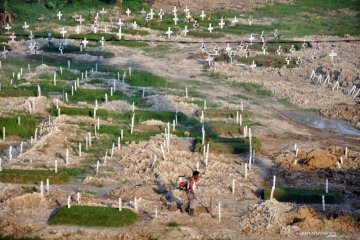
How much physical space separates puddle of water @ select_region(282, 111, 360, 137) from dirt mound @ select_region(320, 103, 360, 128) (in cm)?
62

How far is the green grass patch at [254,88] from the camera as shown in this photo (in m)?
64.4

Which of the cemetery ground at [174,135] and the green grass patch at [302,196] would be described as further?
the green grass patch at [302,196]

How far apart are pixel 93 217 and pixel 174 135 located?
596 inches

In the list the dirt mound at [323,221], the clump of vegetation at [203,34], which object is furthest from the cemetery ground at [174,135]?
the clump of vegetation at [203,34]

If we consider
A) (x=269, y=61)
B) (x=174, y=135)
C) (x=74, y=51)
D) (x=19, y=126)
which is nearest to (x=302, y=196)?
(x=174, y=135)

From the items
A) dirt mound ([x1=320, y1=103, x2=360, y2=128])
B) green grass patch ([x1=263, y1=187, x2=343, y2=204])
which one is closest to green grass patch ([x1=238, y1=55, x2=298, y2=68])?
dirt mound ([x1=320, y1=103, x2=360, y2=128])

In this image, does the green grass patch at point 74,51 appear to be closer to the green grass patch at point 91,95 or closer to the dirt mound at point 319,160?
the green grass patch at point 91,95

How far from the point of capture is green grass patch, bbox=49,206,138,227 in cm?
3388

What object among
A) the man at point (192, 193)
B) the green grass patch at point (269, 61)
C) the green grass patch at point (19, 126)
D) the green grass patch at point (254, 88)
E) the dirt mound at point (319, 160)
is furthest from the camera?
the green grass patch at point (269, 61)

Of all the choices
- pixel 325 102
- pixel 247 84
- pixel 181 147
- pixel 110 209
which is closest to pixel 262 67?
pixel 247 84

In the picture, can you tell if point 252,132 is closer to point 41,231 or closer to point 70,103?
point 70,103

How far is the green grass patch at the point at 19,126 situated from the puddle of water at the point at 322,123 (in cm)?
1591

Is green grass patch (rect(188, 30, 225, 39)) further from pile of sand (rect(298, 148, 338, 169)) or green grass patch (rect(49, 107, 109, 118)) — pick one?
pile of sand (rect(298, 148, 338, 169))

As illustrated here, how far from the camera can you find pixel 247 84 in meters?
66.8
